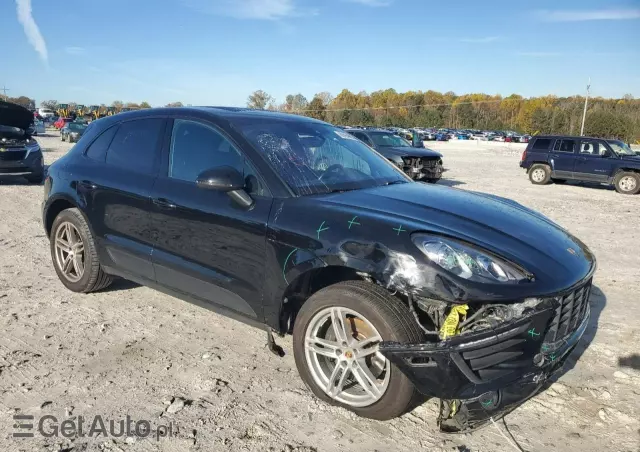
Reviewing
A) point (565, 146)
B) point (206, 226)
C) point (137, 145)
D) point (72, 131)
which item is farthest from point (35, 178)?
point (72, 131)

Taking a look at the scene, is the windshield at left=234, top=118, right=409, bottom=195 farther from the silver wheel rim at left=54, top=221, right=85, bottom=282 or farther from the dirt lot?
the silver wheel rim at left=54, top=221, right=85, bottom=282

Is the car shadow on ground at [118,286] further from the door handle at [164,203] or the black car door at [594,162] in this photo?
the black car door at [594,162]

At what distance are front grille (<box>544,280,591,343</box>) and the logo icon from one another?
9.17ft

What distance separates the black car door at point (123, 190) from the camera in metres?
3.88

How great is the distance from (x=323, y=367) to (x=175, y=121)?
221 cm

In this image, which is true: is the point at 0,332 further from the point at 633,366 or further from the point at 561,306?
the point at 633,366

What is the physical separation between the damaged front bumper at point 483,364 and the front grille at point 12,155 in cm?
1217

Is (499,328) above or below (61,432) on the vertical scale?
above

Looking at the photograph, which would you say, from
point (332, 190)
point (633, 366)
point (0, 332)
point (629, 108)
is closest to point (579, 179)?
point (633, 366)

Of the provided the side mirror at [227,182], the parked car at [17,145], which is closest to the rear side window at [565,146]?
the parked car at [17,145]

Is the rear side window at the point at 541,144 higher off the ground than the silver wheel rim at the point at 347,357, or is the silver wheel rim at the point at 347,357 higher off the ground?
the rear side window at the point at 541,144

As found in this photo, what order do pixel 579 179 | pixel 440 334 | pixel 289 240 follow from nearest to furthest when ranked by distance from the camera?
1. pixel 440 334
2. pixel 289 240
3. pixel 579 179

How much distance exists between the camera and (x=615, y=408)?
9.90ft

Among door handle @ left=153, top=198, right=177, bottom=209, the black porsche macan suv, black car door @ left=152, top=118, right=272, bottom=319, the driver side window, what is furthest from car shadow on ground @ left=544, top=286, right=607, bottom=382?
door handle @ left=153, top=198, right=177, bottom=209
